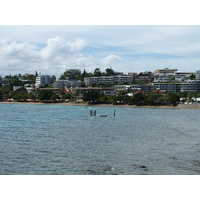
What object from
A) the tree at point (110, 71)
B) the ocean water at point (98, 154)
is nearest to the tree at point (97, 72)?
the tree at point (110, 71)

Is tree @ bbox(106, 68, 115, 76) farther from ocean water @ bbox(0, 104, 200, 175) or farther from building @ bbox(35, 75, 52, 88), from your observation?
ocean water @ bbox(0, 104, 200, 175)

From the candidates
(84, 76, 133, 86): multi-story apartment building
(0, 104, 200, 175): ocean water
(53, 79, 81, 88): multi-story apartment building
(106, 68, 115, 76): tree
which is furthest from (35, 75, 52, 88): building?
(0, 104, 200, 175): ocean water

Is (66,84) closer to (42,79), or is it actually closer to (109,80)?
(109,80)

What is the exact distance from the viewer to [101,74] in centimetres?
18450

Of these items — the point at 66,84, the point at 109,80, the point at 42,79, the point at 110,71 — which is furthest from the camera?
the point at 110,71

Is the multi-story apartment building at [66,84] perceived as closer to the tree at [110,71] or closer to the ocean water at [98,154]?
the tree at [110,71]

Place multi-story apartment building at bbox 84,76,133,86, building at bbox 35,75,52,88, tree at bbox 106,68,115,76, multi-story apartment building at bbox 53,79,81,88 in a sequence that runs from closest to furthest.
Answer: multi-story apartment building at bbox 53,79,81,88 → multi-story apartment building at bbox 84,76,133,86 → building at bbox 35,75,52,88 → tree at bbox 106,68,115,76

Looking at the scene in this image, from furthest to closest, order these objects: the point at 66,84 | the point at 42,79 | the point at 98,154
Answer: the point at 42,79
the point at 66,84
the point at 98,154

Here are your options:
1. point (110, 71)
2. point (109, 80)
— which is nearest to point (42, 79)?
point (109, 80)

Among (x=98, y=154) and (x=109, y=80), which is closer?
(x=98, y=154)

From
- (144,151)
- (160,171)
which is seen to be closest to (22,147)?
(144,151)

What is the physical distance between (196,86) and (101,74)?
69.3m

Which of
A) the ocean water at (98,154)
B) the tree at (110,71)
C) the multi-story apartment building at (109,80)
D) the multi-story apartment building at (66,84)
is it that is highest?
the tree at (110,71)

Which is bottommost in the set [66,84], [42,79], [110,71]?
[66,84]
